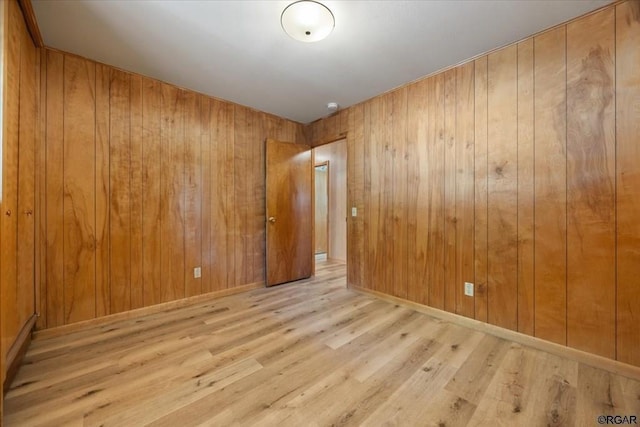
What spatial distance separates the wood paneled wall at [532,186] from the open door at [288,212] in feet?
4.58

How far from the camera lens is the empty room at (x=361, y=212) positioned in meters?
1.48

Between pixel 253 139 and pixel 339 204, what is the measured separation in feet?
7.78

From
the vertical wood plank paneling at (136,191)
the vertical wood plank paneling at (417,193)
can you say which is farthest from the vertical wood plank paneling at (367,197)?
the vertical wood plank paneling at (136,191)

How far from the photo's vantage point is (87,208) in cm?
225

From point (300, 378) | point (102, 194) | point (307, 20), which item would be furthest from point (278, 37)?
point (300, 378)

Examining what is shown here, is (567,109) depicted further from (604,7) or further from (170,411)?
(170,411)

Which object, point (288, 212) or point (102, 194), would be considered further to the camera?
point (288, 212)

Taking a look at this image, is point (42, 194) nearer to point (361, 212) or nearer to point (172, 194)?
point (172, 194)

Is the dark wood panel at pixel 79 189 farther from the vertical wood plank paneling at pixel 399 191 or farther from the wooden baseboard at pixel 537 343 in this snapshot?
the wooden baseboard at pixel 537 343

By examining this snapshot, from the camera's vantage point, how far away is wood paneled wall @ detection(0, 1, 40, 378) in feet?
4.41

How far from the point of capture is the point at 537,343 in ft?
6.28

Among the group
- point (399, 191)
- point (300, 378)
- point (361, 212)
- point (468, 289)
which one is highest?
point (399, 191)

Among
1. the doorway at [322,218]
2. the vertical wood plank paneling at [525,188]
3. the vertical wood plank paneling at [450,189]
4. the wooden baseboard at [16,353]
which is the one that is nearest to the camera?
the wooden baseboard at [16,353]

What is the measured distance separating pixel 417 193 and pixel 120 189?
9.56ft
